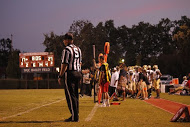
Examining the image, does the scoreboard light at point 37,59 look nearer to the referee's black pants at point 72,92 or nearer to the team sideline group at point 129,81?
the team sideline group at point 129,81

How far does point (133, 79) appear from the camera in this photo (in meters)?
25.8

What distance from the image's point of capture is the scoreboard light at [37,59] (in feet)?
191

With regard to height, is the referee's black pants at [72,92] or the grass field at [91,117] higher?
the referee's black pants at [72,92]

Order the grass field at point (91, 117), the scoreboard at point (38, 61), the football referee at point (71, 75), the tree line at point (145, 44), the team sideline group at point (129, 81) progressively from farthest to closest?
the tree line at point (145, 44)
the scoreboard at point (38, 61)
the team sideline group at point (129, 81)
the football referee at point (71, 75)
the grass field at point (91, 117)

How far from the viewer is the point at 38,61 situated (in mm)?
58375

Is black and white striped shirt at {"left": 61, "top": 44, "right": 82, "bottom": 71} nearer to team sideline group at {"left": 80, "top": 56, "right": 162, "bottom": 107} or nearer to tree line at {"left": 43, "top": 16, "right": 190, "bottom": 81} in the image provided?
team sideline group at {"left": 80, "top": 56, "right": 162, "bottom": 107}

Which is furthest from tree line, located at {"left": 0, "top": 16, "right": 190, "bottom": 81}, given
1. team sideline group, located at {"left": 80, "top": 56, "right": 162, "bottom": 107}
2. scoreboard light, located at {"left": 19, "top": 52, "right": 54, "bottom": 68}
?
team sideline group, located at {"left": 80, "top": 56, "right": 162, "bottom": 107}

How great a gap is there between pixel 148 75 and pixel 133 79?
1548 millimetres

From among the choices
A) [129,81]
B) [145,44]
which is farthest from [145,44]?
[129,81]

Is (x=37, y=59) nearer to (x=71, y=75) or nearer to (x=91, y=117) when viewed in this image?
(x=91, y=117)

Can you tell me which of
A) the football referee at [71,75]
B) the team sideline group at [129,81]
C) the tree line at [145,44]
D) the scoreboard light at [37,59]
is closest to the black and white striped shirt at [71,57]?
the football referee at [71,75]

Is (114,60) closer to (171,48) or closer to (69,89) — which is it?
(171,48)

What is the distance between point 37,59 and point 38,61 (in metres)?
0.34

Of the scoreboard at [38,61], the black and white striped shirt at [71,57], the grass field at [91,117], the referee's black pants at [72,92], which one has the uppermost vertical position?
the scoreboard at [38,61]
